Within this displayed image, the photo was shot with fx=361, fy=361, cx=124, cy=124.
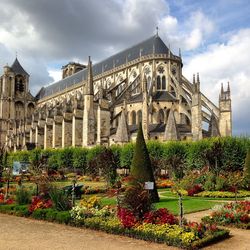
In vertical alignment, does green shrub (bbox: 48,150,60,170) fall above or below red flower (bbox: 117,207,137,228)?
above

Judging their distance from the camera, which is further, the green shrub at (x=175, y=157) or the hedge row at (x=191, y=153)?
the green shrub at (x=175, y=157)

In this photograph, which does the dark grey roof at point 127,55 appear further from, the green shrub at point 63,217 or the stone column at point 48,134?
the green shrub at point 63,217

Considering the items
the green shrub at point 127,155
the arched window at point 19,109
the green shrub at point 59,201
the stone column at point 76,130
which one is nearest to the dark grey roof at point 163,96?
the stone column at point 76,130

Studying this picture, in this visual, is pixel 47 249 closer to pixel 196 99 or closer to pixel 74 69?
pixel 196 99

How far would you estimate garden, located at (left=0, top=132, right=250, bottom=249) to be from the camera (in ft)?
34.4

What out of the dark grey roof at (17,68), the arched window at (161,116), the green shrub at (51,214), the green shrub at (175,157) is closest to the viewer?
the green shrub at (51,214)

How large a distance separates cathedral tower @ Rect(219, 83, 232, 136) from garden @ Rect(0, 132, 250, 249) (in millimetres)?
10743

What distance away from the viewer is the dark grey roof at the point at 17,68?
90.7 m

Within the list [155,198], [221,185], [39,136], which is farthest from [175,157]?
[39,136]

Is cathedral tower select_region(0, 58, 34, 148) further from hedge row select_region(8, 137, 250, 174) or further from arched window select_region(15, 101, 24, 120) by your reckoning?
hedge row select_region(8, 137, 250, 174)

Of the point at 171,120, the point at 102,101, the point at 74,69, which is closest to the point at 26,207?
the point at 171,120

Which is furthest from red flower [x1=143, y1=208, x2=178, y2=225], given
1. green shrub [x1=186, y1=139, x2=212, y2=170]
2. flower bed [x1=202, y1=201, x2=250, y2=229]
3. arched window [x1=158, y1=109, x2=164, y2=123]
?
arched window [x1=158, y1=109, x2=164, y2=123]

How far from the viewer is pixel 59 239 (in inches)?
398

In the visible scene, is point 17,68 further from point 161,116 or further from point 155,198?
point 155,198
